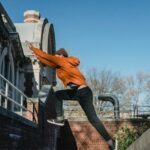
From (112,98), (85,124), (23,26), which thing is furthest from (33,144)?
(23,26)

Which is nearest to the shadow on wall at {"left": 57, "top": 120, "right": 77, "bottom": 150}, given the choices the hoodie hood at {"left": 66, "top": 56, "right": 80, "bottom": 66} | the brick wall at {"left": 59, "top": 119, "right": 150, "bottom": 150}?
the brick wall at {"left": 59, "top": 119, "right": 150, "bottom": 150}

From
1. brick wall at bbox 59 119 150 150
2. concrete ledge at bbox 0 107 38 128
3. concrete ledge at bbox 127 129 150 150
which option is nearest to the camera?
concrete ledge at bbox 127 129 150 150

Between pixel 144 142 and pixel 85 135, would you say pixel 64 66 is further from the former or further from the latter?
pixel 85 135

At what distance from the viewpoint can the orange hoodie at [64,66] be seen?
764 centimetres

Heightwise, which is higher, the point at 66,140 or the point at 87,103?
the point at 87,103

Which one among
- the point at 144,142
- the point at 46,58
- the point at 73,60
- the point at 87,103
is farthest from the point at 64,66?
the point at 144,142

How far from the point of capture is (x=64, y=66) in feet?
25.2

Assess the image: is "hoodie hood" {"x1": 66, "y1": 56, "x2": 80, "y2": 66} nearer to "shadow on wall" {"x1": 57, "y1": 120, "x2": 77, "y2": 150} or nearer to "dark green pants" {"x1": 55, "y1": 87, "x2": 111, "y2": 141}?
"dark green pants" {"x1": 55, "y1": 87, "x2": 111, "y2": 141}

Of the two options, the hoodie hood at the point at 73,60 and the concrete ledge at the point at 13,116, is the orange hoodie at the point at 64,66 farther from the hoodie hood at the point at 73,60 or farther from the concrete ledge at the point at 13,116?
the concrete ledge at the point at 13,116

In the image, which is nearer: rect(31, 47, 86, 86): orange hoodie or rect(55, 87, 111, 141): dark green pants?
rect(55, 87, 111, 141): dark green pants

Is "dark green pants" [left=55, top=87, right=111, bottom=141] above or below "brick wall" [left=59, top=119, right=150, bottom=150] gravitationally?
above

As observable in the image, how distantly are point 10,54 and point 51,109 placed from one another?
501 cm

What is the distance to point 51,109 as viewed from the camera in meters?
19.8

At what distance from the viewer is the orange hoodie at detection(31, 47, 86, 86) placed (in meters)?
7.64
